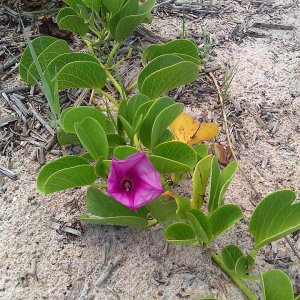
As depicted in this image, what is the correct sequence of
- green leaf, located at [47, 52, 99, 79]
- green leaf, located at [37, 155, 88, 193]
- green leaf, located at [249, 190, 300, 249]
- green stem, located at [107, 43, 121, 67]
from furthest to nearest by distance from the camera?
green stem, located at [107, 43, 121, 67]
green leaf, located at [47, 52, 99, 79]
green leaf, located at [37, 155, 88, 193]
green leaf, located at [249, 190, 300, 249]

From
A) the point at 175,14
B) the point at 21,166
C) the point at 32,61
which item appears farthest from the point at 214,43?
the point at 21,166

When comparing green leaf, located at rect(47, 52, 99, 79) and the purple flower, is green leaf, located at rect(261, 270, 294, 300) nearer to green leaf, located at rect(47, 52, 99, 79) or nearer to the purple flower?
the purple flower

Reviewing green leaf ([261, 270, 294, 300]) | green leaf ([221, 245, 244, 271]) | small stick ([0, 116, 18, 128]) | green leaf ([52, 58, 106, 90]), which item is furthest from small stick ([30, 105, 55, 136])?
green leaf ([261, 270, 294, 300])

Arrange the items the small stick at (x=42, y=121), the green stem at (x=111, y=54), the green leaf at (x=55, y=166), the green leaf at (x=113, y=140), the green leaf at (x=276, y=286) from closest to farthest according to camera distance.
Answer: the green leaf at (x=276, y=286)
the green leaf at (x=55, y=166)
the green leaf at (x=113, y=140)
the small stick at (x=42, y=121)
the green stem at (x=111, y=54)

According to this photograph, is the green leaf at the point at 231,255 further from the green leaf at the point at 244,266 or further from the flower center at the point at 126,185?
the flower center at the point at 126,185

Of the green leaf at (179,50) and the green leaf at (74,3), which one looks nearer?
the green leaf at (179,50)

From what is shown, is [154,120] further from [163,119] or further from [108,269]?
[108,269]

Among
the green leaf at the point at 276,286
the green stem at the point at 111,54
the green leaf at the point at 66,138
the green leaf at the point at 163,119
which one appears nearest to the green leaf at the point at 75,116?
the green leaf at the point at 66,138
